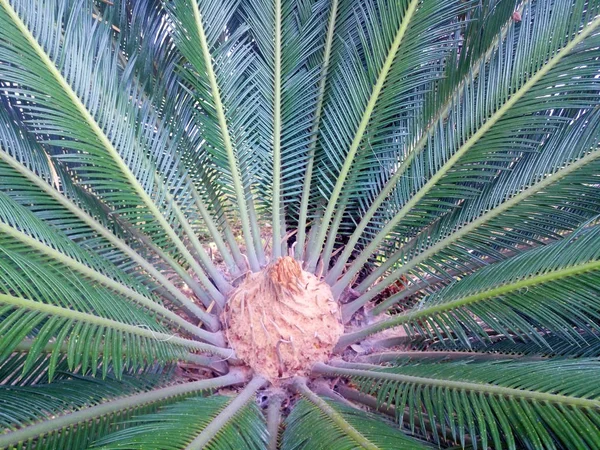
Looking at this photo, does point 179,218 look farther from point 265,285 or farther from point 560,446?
point 560,446

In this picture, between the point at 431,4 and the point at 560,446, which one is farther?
the point at 431,4

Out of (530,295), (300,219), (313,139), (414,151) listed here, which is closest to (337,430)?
(530,295)

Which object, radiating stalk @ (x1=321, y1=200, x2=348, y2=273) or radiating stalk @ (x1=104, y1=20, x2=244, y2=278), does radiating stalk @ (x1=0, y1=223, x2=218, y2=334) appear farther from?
radiating stalk @ (x1=321, y1=200, x2=348, y2=273)

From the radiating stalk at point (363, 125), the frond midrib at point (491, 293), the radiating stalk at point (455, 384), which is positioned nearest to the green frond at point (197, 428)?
the radiating stalk at point (455, 384)

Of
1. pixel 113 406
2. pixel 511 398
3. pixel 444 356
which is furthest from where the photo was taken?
pixel 444 356

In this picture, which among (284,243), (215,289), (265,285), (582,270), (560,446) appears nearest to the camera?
(560,446)

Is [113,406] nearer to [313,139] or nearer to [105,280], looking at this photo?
[105,280]

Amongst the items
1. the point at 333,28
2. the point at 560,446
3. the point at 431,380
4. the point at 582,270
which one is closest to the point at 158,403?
the point at 431,380

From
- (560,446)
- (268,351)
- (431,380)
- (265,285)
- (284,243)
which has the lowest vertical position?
(560,446)
